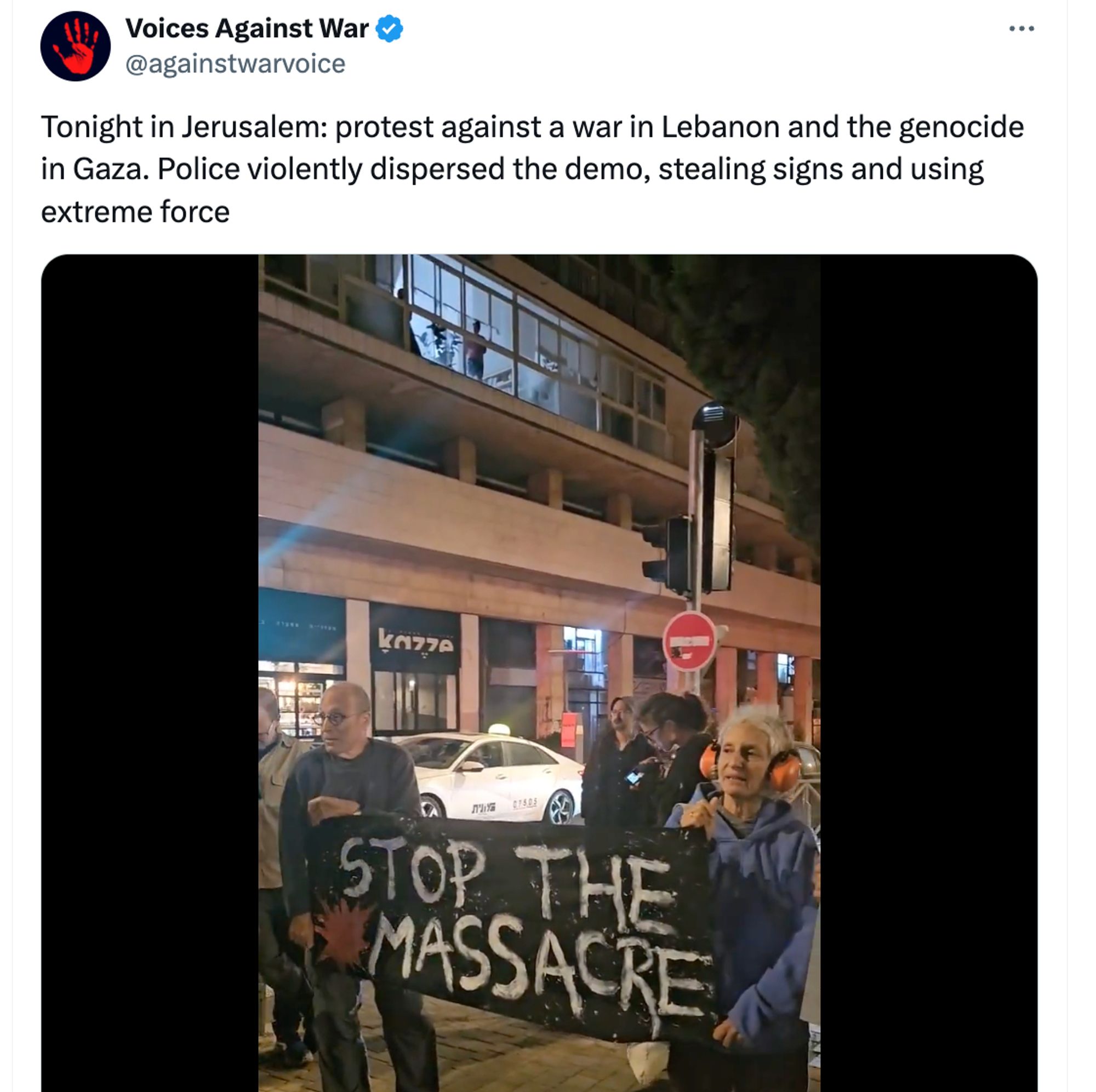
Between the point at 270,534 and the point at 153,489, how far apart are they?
1.62ft

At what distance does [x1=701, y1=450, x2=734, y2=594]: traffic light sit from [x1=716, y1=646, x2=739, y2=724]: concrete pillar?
10.6 inches

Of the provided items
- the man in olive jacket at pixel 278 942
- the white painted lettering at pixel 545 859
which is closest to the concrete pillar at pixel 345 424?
the man in olive jacket at pixel 278 942

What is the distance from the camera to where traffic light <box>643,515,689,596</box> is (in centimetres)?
356

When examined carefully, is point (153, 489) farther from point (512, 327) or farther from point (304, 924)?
point (304, 924)

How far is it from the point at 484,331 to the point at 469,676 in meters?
1.46

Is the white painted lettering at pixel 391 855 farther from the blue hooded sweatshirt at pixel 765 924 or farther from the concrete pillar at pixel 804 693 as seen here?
the concrete pillar at pixel 804 693

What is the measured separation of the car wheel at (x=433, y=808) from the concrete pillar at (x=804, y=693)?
1.48 metres

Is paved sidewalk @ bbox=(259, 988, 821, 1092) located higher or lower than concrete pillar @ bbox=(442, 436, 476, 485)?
lower

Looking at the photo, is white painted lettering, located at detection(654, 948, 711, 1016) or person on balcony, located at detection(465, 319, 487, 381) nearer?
white painted lettering, located at detection(654, 948, 711, 1016)

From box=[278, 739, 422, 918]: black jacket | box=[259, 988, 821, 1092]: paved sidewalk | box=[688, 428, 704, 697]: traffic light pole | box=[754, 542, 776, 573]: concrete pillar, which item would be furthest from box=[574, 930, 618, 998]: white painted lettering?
box=[754, 542, 776, 573]: concrete pillar

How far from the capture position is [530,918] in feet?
11.5
